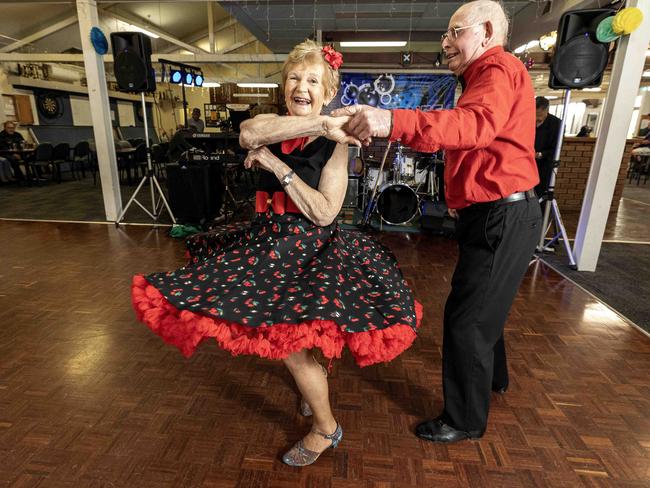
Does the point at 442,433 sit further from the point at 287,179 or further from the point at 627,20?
the point at 627,20

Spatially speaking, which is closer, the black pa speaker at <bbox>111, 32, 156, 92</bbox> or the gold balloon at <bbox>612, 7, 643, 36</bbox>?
the gold balloon at <bbox>612, 7, 643, 36</bbox>

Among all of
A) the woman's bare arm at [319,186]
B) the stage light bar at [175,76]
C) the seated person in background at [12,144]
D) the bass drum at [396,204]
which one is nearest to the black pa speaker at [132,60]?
the stage light bar at [175,76]

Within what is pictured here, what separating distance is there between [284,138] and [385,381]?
1570mm

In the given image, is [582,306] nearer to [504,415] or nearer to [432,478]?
[504,415]

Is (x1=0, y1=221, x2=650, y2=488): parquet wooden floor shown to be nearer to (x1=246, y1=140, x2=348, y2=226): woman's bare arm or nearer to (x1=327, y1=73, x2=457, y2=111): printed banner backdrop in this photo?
(x1=246, y1=140, x2=348, y2=226): woman's bare arm

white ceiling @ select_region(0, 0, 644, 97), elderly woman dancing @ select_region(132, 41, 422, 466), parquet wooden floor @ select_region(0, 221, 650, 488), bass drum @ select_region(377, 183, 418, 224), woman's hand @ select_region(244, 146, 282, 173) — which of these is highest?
white ceiling @ select_region(0, 0, 644, 97)

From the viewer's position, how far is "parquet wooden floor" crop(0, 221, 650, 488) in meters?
1.63

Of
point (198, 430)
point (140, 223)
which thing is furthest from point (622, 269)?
point (140, 223)

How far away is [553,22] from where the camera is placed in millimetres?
7000

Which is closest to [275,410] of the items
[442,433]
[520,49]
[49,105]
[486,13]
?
[442,433]

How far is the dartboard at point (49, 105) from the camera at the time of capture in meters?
12.0

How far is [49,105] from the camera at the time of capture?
12.3 metres

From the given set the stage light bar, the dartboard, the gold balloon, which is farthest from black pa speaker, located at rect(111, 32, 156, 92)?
the dartboard

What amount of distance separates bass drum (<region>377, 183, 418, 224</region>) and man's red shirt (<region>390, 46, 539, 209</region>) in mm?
4094
